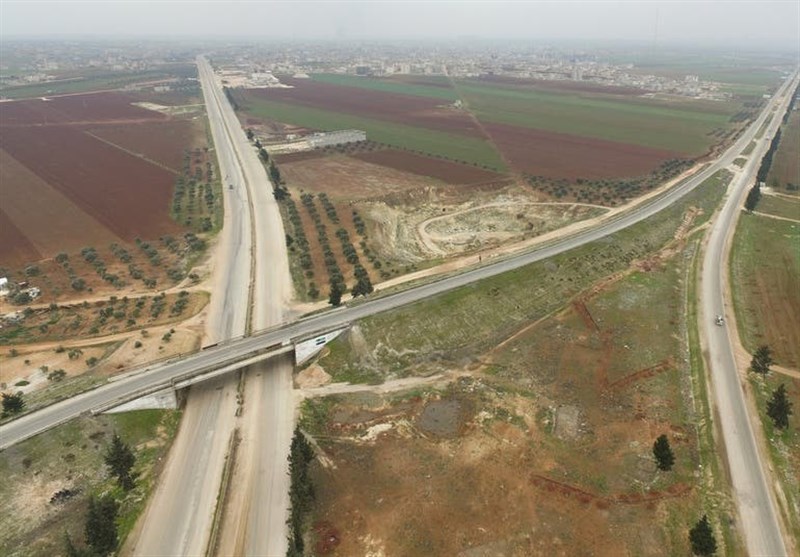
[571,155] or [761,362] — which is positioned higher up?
[571,155]

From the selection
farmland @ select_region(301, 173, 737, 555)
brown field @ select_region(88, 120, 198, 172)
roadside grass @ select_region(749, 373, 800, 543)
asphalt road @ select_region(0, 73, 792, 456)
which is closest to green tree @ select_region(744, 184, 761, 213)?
asphalt road @ select_region(0, 73, 792, 456)

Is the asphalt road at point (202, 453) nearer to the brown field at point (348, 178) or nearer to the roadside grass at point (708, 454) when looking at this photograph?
the brown field at point (348, 178)

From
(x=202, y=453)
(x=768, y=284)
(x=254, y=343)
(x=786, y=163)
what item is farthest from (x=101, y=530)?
→ (x=786, y=163)

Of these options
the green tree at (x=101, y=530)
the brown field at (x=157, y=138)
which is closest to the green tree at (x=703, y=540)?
the green tree at (x=101, y=530)

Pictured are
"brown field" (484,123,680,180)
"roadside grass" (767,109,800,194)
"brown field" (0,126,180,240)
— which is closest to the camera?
"brown field" (0,126,180,240)

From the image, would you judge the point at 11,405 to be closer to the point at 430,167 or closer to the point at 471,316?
the point at 471,316

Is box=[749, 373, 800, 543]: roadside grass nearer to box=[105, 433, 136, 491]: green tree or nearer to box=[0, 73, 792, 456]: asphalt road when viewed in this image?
box=[0, 73, 792, 456]: asphalt road
